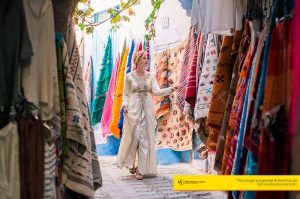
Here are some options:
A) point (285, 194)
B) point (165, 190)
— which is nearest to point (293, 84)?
point (285, 194)

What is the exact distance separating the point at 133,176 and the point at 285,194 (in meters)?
3.67

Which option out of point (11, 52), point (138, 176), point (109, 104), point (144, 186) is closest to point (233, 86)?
point (11, 52)

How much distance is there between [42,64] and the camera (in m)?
1.19

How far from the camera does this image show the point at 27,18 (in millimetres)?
1177

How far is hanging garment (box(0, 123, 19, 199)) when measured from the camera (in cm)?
104

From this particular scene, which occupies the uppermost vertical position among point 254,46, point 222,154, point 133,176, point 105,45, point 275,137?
point 105,45

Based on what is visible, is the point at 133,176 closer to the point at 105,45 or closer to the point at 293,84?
the point at 105,45

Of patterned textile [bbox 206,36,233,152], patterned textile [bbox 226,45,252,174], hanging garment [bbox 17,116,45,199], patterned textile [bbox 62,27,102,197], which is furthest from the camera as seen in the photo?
patterned textile [bbox 206,36,233,152]

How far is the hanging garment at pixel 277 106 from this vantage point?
94 centimetres

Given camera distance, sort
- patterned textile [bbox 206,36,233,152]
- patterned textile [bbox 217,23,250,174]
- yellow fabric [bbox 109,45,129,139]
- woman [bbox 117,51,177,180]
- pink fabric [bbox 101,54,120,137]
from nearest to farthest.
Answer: patterned textile [bbox 217,23,250,174] → patterned textile [bbox 206,36,233,152] → woman [bbox 117,51,177,180] → yellow fabric [bbox 109,45,129,139] → pink fabric [bbox 101,54,120,137]

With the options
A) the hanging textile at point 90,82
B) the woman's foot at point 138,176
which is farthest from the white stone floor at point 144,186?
the hanging textile at point 90,82

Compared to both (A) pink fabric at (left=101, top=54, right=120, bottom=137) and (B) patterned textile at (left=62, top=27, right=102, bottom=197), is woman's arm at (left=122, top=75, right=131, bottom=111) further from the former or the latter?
(B) patterned textile at (left=62, top=27, right=102, bottom=197)

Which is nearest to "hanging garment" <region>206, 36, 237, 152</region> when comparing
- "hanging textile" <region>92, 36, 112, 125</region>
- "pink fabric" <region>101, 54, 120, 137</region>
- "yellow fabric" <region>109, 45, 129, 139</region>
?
"yellow fabric" <region>109, 45, 129, 139</region>

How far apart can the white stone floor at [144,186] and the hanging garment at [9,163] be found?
2.03 m
